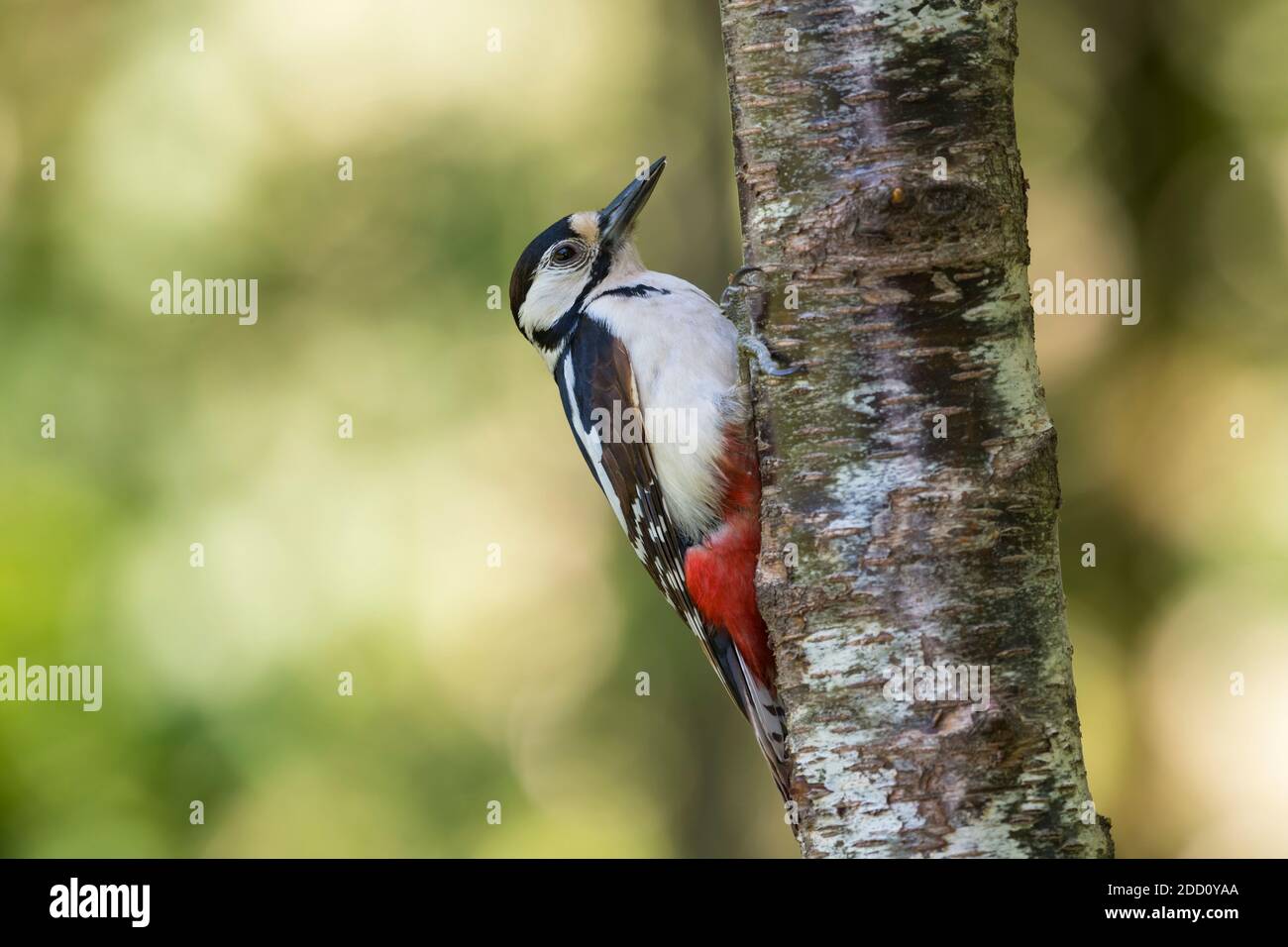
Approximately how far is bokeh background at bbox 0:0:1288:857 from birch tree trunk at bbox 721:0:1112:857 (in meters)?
3.83

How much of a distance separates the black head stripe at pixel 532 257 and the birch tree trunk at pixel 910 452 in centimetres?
161

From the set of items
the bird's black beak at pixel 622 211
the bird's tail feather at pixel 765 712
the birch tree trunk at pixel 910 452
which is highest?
the bird's black beak at pixel 622 211

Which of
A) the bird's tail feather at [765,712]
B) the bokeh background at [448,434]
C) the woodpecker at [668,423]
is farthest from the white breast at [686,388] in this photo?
the bokeh background at [448,434]

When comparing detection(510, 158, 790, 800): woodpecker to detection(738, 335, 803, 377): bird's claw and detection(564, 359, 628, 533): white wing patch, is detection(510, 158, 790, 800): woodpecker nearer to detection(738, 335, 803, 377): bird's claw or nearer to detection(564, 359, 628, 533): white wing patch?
detection(564, 359, 628, 533): white wing patch

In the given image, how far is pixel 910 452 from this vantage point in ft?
6.75

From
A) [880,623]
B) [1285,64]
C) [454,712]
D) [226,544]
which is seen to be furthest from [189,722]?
[1285,64]

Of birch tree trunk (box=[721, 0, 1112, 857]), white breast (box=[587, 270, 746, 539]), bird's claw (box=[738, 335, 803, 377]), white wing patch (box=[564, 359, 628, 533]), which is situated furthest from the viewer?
white wing patch (box=[564, 359, 628, 533])

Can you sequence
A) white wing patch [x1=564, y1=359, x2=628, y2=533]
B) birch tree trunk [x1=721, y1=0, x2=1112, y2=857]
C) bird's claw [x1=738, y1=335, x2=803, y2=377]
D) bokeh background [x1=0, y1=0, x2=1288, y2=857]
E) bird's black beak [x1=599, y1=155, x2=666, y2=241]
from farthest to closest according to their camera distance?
bokeh background [x1=0, y1=0, x2=1288, y2=857] < bird's black beak [x1=599, y1=155, x2=666, y2=241] < white wing patch [x1=564, y1=359, x2=628, y2=533] < bird's claw [x1=738, y1=335, x2=803, y2=377] < birch tree trunk [x1=721, y1=0, x2=1112, y2=857]

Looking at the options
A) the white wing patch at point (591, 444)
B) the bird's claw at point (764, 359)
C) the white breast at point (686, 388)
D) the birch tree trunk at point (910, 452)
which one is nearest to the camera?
the birch tree trunk at point (910, 452)

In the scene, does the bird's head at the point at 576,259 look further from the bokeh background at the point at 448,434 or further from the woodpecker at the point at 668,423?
the bokeh background at the point at 448,434

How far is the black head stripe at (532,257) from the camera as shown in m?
3.77

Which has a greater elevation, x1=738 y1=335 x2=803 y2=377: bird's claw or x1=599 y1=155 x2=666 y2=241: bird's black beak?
x1=599 y1=155 x2=666 y2=241: bird's black beak

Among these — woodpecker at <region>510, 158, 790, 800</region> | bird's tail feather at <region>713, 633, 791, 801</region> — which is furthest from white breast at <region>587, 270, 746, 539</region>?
bird's tail feather at <region>713, 633, 791, 801</region>

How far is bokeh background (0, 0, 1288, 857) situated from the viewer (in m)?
5.80
